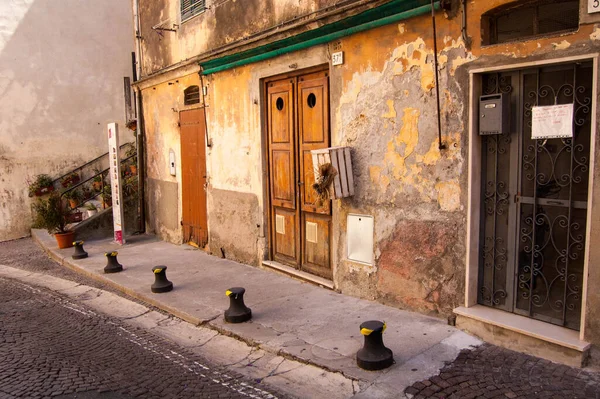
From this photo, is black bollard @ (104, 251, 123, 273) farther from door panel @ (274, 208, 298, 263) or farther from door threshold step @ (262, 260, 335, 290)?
door panel @ (274, 208, 298, 263)

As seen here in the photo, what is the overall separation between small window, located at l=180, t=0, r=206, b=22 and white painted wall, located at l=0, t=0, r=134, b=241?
610 cm

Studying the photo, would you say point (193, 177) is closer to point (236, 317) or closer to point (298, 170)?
point (298, 170)

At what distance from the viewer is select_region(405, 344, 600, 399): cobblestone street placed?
4.11m

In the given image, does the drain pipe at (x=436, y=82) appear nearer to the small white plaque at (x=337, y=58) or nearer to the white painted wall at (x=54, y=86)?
the small white plaque at (x=337, y=58)

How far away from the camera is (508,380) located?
171 inches

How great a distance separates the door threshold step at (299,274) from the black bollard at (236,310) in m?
1.43

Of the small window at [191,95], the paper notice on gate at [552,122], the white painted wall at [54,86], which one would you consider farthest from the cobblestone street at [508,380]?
the white painted wall at [54,86]

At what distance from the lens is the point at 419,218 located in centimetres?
579

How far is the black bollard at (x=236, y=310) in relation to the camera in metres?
6.03

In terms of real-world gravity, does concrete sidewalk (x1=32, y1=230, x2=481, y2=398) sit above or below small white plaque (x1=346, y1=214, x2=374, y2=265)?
below

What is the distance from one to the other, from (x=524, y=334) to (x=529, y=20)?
9.58 ft

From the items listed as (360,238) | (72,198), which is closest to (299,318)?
(360,238)

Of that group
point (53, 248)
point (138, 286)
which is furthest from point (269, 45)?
point (53, 248)

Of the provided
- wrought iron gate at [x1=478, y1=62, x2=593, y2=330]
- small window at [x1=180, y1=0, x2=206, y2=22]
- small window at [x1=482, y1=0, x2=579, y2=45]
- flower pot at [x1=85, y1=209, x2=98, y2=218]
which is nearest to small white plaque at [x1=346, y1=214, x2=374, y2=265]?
wrought iron gate at [x1=478, y1=62, x2=593, y2=330]
